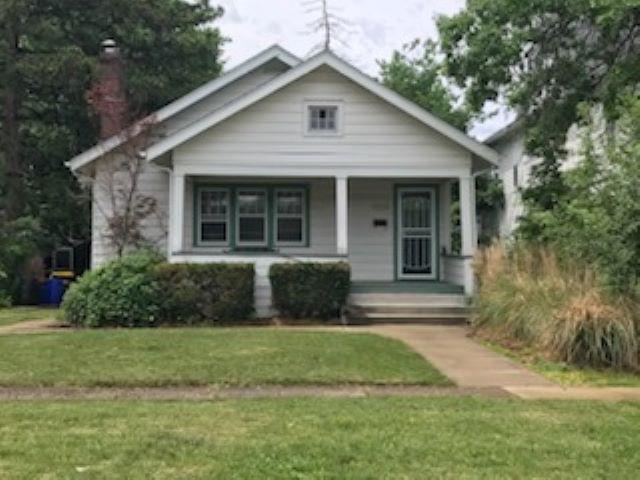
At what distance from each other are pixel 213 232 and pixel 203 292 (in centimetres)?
368

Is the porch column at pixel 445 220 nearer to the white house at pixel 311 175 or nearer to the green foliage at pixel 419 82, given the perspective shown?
the white house at pixel 311 175

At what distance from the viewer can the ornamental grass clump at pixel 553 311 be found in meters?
11.6

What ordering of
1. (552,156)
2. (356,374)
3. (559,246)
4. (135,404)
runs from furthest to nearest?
(552,156) < (559,246) < (356,374) < (135,404)

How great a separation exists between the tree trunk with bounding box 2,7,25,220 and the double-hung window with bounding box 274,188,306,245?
11.0 meters

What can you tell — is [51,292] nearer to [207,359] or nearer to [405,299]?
[405,299]

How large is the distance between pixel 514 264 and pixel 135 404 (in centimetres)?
861

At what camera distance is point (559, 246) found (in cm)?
1406

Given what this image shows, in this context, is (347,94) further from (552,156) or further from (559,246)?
(559,246)

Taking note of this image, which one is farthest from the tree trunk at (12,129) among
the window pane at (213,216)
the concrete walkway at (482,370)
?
the concrete walkway at (482,370)

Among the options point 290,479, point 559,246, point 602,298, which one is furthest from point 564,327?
point 290,479

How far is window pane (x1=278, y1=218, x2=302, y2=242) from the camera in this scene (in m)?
20.6

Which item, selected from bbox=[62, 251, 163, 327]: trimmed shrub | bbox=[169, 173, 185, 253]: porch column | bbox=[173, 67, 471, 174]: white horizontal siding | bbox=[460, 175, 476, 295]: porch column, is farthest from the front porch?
bbox=[62, 251, 163, 327]: trimmed shrub

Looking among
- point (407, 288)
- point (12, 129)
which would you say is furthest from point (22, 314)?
point (12, 129)

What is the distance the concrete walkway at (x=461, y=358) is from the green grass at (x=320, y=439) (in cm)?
169
